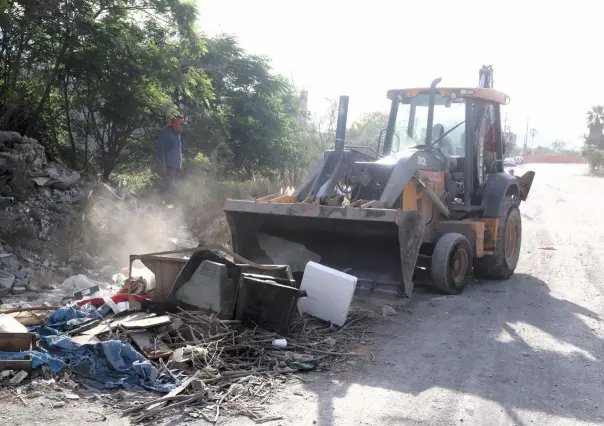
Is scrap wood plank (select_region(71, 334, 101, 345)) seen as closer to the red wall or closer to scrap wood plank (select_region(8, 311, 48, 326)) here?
scrap wood plank (select_region(8, 311, 48, 326))

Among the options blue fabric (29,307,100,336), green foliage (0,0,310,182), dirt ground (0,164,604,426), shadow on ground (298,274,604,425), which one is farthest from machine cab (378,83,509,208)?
blue fabric (29,307,100,336)

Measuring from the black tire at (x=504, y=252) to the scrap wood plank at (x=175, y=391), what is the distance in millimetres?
5789

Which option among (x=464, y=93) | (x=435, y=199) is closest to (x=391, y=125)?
(x=464, y=93)

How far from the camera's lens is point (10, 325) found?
5.20 m

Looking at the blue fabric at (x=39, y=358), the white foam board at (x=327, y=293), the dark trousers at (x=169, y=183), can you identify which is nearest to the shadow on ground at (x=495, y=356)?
the white foam board at (x=327, y=293)

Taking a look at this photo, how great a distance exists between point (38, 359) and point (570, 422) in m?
3.92

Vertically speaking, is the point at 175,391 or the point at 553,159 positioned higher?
the point at 553,159

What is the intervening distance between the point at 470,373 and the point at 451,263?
297cm

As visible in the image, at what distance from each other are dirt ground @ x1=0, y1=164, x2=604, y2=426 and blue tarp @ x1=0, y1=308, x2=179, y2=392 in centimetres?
43

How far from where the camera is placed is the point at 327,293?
6703mm

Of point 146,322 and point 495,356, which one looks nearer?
point 146,322

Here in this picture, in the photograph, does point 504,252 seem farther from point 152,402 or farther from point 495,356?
point 152,402

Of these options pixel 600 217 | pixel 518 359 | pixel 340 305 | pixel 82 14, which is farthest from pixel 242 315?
pixel 600 217

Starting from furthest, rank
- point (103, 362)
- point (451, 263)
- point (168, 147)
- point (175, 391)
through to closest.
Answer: point (168, 147) → point (451, 263) → point (103, 362) → point (175, 391)
